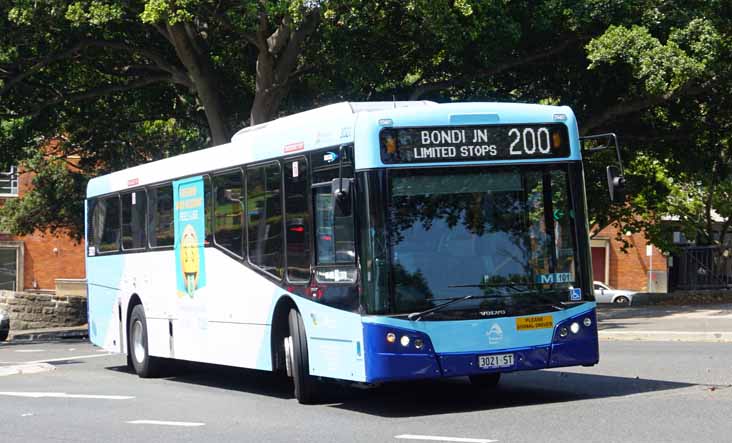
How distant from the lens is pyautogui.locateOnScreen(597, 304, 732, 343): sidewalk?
69.6 ft

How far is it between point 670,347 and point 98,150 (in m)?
23.5

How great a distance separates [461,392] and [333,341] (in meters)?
2.31

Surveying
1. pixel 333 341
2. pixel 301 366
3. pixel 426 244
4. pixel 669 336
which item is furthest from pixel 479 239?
pixel 669 336

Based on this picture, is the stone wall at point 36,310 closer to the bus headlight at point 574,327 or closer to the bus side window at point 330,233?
the bus side window at point 330,233

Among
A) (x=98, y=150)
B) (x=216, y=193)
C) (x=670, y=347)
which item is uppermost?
(x=98, y=150)

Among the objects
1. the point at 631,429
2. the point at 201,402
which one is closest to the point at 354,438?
the point at 631,429

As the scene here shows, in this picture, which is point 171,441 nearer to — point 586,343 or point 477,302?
point 477,302

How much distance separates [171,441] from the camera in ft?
34.0

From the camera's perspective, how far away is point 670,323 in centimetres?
2450

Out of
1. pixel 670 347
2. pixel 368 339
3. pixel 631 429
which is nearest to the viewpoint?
pixel 631 429

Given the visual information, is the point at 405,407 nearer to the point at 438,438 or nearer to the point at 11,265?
the point at 438,438

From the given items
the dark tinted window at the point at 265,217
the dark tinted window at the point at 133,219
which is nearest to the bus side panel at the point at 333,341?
the dark tinted window at the point at 265,217

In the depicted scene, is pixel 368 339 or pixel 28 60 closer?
pixel 368 339

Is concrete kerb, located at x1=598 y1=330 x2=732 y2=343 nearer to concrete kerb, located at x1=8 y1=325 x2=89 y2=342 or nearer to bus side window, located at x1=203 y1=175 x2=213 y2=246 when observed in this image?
bus side window, located at x1=203 y1=175 x2=213 y2=246
